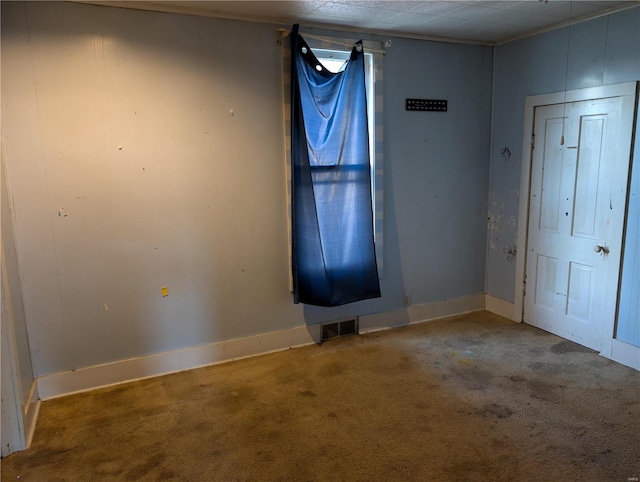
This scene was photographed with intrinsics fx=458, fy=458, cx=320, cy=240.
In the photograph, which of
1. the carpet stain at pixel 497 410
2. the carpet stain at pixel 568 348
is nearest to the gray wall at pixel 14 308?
the carpet stain at pixel 497 410

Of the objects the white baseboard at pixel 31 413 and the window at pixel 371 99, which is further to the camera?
the window at pixel 371 99

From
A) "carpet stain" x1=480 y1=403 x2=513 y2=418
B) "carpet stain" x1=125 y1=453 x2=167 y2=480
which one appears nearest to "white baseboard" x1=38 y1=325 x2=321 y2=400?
"carpet stain" x1=125 y1=453 x2=167 y2=480

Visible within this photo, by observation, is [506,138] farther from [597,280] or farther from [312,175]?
[312,175]

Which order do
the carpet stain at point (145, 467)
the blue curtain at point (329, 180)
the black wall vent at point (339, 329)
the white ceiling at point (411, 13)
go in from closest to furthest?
the carpet stain at point (145, 467)
the white ceiling at point (411, 13)
the blue curtain at point (329, 180)
the black wall vent at point (339, 329)

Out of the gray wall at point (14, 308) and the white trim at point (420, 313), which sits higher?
the gray wall at point (14, 308)

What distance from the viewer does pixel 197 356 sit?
3350mm

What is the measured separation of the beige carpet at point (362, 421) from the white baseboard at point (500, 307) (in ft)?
2.04

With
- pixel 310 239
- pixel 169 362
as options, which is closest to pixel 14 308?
pixel 169 362

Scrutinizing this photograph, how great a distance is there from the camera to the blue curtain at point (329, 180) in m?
3.29

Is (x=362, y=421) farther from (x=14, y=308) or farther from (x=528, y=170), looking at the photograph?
(x=528, y=170)

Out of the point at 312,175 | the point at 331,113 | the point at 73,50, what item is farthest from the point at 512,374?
the point at 73,50

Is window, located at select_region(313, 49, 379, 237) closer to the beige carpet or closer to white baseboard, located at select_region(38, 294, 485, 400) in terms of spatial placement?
white baseboard, located at select_region(38, 294, 485, 400)

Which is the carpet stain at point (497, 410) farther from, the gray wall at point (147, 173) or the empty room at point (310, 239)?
the gray wall at point (147, 173)

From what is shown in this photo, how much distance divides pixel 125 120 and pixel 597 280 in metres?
3.55
